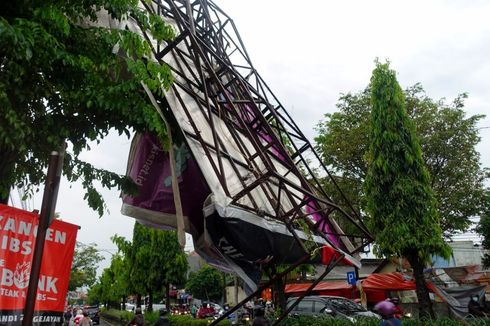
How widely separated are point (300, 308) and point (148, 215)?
8.78m

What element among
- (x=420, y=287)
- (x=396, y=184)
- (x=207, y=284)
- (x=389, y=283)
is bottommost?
(x=420, y=287)

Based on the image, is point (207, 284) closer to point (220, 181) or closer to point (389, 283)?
point (389, 283)

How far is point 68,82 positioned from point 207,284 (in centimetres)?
4243

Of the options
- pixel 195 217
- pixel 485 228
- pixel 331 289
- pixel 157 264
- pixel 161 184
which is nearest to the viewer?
pixel 161 184

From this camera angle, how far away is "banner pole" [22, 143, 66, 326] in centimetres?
288

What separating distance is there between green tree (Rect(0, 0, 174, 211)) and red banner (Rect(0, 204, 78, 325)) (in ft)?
2.67

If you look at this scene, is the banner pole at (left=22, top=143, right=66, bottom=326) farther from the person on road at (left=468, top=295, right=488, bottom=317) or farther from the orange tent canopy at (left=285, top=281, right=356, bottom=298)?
the orange tent canopy at (left=285, top=281, right=356, bottom=298)

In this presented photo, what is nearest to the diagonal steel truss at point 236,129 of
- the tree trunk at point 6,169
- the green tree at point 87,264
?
the tree trunk at point 6,169

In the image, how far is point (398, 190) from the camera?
10.2 m

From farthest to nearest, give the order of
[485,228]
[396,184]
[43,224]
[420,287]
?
[485,228] → [396,184] → [420,287] → [43,224]

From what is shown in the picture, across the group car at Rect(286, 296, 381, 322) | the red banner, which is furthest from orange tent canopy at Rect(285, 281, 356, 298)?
the red banner

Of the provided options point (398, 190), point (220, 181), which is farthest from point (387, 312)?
point (398, 190)

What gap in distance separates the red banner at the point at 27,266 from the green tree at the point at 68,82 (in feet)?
2.67

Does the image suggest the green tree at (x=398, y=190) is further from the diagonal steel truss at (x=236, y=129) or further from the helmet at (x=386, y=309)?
the helmet at (x=386, y=309)
